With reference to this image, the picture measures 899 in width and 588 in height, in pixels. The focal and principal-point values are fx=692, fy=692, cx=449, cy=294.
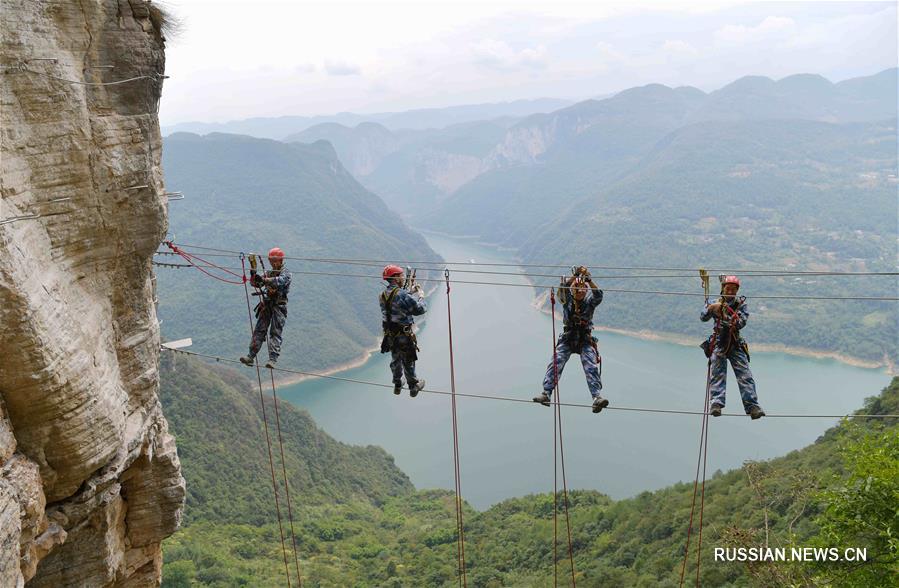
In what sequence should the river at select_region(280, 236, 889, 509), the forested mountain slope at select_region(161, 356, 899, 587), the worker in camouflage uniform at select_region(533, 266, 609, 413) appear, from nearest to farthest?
the worker in camouflage uniform at select_region(533, 266, 609, 413)
the forested mountain slope at select_region(161, 356, 899, 587)
the river at select_region(280, 236, 889, 509)

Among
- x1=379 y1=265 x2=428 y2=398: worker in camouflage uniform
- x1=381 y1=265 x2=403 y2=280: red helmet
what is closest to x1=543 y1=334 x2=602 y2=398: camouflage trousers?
x1=379 y1=265 x2=428 y2=398: worker in camouflage uniform

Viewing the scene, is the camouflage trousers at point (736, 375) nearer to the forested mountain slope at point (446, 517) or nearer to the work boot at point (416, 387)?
the forested mountain slope at point (446, 517)

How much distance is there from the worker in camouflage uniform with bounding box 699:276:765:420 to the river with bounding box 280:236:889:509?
3271 cm

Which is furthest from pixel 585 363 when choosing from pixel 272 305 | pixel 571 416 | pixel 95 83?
pixel 571 416

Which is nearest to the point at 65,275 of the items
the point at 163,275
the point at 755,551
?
the point at 755,551

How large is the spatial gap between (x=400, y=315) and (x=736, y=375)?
351cm

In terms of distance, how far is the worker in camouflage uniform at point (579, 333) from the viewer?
6.98 meters

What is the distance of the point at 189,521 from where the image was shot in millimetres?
28594

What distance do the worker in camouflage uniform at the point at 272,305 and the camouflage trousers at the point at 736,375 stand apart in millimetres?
4760

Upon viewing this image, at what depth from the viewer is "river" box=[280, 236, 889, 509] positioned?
41094 mm

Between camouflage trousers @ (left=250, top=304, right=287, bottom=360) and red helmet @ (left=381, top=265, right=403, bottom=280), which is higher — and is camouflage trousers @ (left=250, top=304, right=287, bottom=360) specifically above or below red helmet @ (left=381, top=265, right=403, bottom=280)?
below

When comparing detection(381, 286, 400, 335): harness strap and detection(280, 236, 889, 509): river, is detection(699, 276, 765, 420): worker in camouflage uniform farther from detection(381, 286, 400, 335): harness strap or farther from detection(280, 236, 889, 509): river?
detection(280, 236, 889, 509): river

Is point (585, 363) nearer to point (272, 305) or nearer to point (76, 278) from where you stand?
point (272, 305)

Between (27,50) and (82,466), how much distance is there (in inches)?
122
